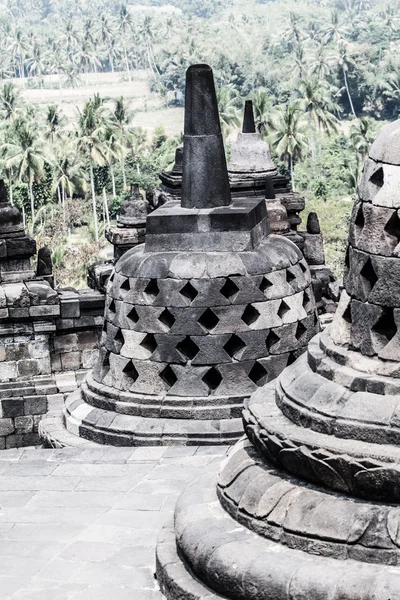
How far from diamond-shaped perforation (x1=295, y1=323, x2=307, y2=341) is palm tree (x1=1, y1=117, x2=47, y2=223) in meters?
51.1

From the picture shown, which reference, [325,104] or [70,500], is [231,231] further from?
[325,104]

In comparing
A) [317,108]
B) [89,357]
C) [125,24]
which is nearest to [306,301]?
[89,357]

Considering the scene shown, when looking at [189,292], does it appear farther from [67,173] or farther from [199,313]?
[67,173]

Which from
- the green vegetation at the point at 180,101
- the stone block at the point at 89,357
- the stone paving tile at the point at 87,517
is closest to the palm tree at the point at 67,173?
the green vegetation at the point at 180,101

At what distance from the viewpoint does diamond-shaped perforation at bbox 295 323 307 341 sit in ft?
34.3

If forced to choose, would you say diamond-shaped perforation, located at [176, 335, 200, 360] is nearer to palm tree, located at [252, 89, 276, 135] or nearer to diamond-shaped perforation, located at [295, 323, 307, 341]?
diamond-shaped perforation, located at [295, 323, 307, 341]

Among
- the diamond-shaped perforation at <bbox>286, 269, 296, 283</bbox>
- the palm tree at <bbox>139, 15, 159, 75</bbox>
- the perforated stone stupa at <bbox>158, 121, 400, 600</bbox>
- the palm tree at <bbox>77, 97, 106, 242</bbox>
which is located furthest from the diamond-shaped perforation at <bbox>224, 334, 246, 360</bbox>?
the palm tree at <bbox>139, 15, 159, 75</bbox>

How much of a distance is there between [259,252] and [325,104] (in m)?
74.3

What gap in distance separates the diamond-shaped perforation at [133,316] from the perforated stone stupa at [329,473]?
3.85 m

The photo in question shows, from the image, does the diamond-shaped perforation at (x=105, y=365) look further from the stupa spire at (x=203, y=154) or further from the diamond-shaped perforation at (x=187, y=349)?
the stupa spire at (x=203, y=154)

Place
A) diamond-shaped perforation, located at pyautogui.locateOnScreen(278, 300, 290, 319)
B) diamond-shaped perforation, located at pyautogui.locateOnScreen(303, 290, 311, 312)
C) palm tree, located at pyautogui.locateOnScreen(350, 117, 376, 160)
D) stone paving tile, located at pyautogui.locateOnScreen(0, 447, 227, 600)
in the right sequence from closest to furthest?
stone paving tile, located at pyautogui.locateOnScreen(0, 447, 227, 600), diamond-shaped perforation, located at pyautogui.locateOnScreen(278, 300, 290, 319), diamond-shaped perforation, located at pyautogui.locateOnScreen(303, 290, 311, 312), palm tree, located at pyautogui.locateOnScreen(350, 117, 376, 160)

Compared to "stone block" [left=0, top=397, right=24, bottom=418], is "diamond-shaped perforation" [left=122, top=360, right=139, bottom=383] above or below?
above

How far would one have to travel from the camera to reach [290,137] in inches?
2501

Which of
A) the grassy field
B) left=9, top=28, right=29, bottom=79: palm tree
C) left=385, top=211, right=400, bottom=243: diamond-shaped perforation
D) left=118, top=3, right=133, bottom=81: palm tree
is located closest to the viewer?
left=385, top=211, right=400, bottom=243: diamond-shaped perforation
